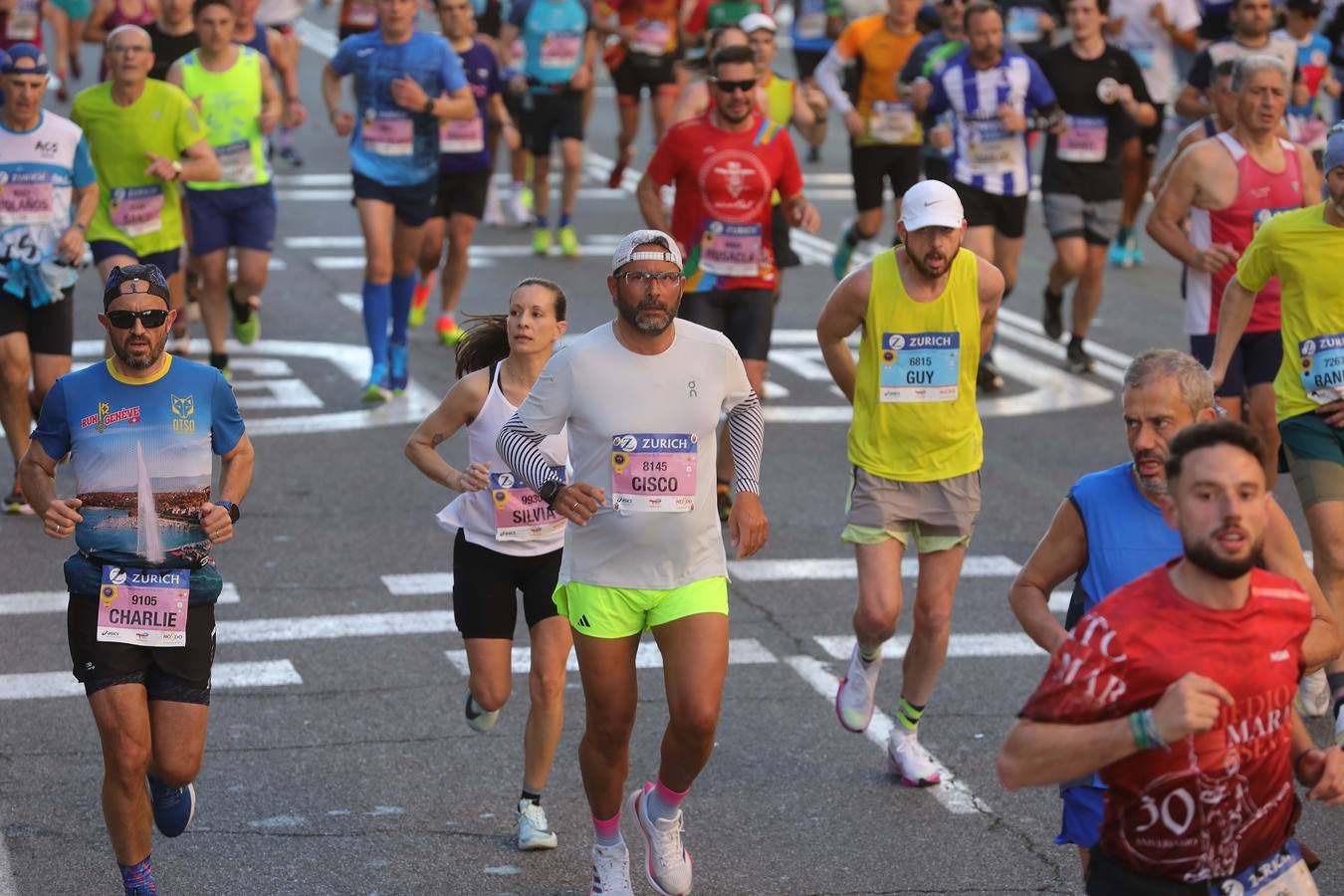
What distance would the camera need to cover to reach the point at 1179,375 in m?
5.12

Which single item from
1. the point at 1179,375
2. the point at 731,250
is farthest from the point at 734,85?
the point at 1179,375

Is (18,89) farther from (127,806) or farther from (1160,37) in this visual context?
(1160,37)

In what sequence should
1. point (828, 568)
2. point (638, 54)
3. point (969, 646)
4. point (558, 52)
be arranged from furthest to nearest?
point (638, 54) → point (558, 52) → point (828, 568) → point (969, 646)

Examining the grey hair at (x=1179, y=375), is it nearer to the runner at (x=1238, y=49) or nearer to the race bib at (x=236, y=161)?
the runner at (x=1238, y=49)

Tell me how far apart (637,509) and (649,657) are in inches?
107

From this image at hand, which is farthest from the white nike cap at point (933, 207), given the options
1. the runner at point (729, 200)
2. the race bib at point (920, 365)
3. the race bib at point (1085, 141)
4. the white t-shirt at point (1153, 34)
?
the white t-shirt at point (1153, 34)

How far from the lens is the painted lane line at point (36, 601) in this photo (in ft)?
29.6

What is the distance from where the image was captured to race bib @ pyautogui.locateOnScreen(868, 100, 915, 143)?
14992 mm

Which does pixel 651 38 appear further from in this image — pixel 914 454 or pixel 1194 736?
pixel 1194 736

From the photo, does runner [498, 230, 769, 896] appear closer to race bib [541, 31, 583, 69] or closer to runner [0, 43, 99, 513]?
runner [0, 43, 99, 513]

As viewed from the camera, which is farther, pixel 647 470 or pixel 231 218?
pixel 231 218

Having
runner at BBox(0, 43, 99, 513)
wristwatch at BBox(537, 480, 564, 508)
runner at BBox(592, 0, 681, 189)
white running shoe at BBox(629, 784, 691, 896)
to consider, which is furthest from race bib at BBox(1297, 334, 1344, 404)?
runner at BBox(592, 0, 681, 189)

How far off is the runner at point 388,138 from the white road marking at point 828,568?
12.0 ft

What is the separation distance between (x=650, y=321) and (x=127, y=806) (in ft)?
6.23
